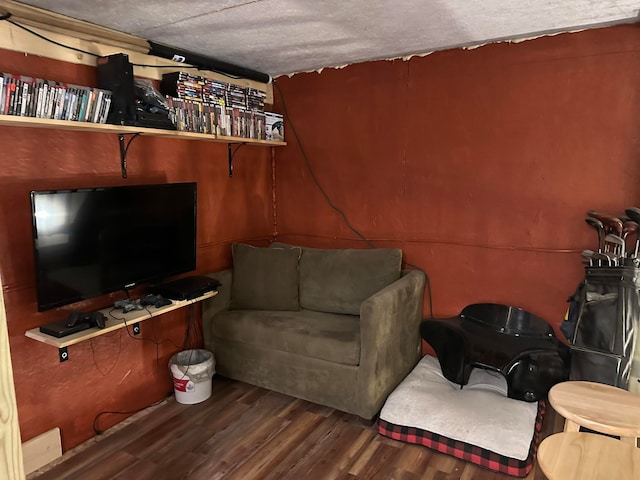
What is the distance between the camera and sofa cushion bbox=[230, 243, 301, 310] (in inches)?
123

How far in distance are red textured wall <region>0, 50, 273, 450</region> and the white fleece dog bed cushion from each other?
1555mm

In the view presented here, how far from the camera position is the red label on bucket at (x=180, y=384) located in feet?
9.14

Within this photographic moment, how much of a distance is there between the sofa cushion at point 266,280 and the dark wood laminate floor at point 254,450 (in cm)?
66

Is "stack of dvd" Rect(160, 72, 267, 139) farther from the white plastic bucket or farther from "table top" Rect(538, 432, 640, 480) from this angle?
"table top" Rect(538, 432, 640, 480)

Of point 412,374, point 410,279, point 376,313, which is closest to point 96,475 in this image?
point 376,313

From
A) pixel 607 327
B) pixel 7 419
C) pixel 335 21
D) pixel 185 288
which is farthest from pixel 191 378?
pixel 607 327

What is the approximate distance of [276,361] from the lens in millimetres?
2830

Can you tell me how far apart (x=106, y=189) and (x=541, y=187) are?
2531 mm

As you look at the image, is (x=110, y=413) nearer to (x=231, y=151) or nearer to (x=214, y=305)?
(x=214, y=305)

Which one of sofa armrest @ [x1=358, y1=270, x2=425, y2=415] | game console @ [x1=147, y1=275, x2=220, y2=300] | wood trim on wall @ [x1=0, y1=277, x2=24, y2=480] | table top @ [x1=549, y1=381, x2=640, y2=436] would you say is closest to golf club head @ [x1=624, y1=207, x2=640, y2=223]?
table top @ [x1=549, y1=381, x2=640, y2=436]

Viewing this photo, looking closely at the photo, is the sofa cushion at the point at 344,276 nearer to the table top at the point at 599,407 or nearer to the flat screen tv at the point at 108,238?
the flat screen tv at the point at 108,238

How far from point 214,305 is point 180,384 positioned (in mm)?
556

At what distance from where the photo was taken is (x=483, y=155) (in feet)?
9.53

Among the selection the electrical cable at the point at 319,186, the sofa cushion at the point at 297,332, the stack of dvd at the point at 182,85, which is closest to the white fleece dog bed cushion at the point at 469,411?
the sofa cushion at the point at 297,332
